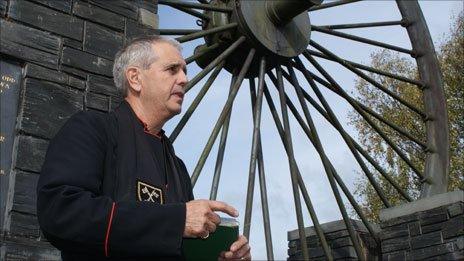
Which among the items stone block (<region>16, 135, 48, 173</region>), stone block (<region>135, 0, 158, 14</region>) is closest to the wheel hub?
stone block (<region>135, 0, 158, 14</region>)

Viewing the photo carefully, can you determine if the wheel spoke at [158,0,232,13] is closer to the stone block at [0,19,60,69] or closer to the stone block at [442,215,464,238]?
the stone block at [0,19,60,69]

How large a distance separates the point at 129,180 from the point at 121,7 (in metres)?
2.16

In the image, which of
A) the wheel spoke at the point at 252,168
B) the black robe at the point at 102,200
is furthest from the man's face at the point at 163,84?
the wheel spoke at the point at 252,168

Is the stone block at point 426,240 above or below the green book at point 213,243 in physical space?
above

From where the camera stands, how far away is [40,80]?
9.86ft

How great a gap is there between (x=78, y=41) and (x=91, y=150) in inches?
73.4

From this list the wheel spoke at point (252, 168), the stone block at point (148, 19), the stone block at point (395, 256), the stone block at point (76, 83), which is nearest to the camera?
the stone block at point (76, 83)

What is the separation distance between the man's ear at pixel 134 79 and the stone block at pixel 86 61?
1.41m

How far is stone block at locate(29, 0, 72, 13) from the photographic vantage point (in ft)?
10.4

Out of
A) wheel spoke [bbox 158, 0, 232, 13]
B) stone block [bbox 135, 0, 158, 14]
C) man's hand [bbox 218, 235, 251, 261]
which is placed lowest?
man's hand [bbox 218, 235, 251, 261]

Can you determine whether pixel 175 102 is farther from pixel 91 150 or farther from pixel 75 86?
pixel 75 86

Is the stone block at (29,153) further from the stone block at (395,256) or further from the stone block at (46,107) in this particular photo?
the stone block at (395,256)

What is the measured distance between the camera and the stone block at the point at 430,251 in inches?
192

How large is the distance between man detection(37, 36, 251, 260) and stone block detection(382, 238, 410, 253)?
3.79 meters
